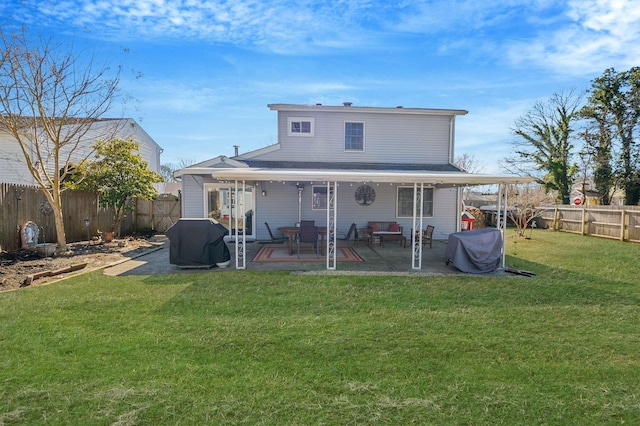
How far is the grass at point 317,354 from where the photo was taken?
2549 millimetres

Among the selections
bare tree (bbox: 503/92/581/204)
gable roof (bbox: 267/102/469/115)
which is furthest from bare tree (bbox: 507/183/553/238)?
gable roof (bbox: 267/102/469/115)

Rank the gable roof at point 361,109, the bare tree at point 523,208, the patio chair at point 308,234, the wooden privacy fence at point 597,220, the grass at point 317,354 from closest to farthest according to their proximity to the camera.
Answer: the grass at point 317,354, the patio chair at point 308,234, the gable roof at point 361,109, the wooden privacy fence at point 597,220, the bare tree at point 523,208

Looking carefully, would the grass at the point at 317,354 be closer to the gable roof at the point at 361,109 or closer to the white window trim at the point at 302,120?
the white window trim at the point at 302,120

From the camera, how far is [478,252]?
7.50 metres

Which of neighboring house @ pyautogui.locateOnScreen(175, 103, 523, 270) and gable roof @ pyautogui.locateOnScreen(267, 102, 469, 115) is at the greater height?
gable roof @ pyautogui.locateOnScreen(267, 102, 469, 115)

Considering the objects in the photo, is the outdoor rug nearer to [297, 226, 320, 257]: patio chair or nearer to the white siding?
[297, 226, 320, 257]: patio chair

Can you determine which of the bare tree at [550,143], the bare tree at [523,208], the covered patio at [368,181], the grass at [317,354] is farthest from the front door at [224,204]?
the bare tree at [550,143]

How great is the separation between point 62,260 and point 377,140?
10727mm

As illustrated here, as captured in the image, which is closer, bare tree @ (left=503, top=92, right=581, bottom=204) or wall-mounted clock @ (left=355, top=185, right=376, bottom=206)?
wall-mounted clock @ (left=355, top=185, right=376, bottom=206)

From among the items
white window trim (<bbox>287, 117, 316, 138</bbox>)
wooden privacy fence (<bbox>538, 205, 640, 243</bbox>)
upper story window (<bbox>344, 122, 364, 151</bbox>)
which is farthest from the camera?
wooden privacy fence (<bbox>538, 205, 640, 243</bbox>)

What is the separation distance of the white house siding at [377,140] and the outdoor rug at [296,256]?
4.13 meters

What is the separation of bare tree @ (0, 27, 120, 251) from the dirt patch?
2.43 ft

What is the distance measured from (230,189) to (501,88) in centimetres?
1240

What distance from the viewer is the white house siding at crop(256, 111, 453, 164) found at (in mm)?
12461
